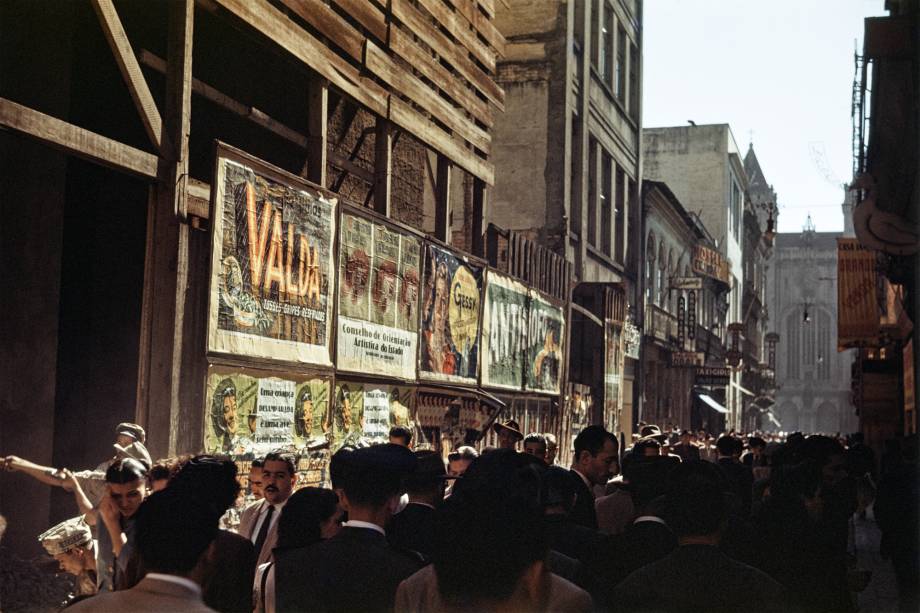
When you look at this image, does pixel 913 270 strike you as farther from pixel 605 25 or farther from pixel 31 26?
pixel 605 25

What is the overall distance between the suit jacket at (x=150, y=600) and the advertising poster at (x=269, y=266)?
6.94 m

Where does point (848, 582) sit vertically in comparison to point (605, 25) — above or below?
below

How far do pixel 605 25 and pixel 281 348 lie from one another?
23.9 m

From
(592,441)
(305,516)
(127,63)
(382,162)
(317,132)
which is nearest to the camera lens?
(305,516)

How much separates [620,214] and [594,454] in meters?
27.5

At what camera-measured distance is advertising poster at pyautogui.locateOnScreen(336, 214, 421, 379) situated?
12.9m

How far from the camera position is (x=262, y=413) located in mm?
11133

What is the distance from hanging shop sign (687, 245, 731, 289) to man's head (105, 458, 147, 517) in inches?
1579

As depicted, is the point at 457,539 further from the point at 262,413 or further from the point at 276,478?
the point at 262,413

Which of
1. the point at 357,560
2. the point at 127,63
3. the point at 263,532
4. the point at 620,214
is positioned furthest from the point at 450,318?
the point at 620,214

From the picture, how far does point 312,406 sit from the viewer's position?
12156 mm

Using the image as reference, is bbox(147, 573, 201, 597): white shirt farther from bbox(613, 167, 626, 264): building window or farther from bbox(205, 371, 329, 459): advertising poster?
bbox(613, 167, 626, 264): building window

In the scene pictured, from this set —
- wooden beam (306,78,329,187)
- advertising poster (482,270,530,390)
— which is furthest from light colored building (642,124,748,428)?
wooden beam (306,78,329,187)

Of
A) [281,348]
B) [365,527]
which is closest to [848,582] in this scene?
[365,527]
